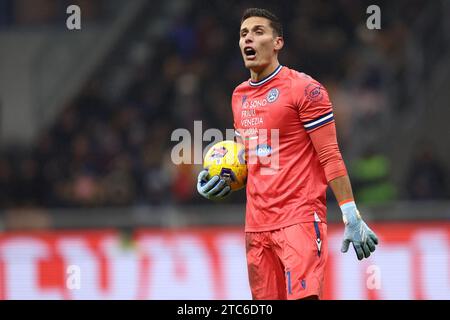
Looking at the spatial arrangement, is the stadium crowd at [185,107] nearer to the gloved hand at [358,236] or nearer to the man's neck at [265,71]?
the man's neck at [265,71]

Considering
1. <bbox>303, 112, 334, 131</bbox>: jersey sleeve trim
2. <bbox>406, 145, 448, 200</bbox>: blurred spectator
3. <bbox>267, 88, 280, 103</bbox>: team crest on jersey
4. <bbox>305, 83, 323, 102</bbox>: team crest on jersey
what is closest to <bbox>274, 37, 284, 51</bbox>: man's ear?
<bbox>267, 88, 280, 103</bbox>: team crest on jersey

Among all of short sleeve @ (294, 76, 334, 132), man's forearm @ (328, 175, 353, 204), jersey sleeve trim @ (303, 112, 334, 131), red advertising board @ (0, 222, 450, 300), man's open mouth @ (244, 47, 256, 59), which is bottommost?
red advertising board @ (0, 222, 450, 300)

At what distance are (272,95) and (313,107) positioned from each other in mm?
300

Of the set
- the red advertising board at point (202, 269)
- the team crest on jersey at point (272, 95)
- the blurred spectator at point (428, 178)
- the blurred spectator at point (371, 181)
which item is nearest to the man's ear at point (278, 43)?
the team crest on jersey at point (272, 95)

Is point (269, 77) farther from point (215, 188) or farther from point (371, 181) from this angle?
point (371, 181)

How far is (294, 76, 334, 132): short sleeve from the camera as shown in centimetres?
632

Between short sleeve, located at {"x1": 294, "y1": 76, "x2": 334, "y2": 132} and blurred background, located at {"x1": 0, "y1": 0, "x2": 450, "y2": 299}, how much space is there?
461cm

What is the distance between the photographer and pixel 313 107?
249 inches

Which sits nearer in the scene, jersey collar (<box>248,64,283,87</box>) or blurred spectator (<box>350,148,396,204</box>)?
jersey collar (<box>248,64,283,87</box>)

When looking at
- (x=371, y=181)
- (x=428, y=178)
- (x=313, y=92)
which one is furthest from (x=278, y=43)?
(x=428, y=178)

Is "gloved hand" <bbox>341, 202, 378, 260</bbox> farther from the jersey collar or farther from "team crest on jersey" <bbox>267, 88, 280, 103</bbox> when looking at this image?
the jersey collar

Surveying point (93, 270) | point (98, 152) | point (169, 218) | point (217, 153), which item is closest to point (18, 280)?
point (93, 270)

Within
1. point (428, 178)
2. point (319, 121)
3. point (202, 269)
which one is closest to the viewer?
point (319, 121)

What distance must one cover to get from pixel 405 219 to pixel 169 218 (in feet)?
9.48
